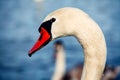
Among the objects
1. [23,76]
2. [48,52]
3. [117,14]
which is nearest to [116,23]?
[117,14]

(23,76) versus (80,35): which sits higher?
(23,76)

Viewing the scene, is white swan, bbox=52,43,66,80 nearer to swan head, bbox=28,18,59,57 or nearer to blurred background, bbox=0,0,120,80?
blurred background, bbox=0,0,120,80

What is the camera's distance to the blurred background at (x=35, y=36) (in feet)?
57.4

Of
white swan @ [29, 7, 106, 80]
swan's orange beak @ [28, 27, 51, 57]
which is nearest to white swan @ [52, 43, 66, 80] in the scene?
swan's orange beak @ [28, 27, 51, 57]

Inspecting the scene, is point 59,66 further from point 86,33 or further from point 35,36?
point 35,36

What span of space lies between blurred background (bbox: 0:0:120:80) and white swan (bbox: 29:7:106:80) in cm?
1204

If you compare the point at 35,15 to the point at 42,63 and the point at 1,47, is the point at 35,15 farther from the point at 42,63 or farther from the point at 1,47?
the point at 42,63

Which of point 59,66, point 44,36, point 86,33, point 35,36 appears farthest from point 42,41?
point 35,36

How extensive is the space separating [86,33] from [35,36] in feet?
56.3

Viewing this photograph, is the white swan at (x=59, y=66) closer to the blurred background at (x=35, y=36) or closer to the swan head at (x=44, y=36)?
the blurred background at (x=35, y=36)

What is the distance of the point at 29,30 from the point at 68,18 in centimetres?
1966

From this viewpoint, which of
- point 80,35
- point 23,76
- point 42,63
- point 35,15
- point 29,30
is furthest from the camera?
point 35,15

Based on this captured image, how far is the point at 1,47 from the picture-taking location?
69.2 ft

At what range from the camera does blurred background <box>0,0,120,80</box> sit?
17481 mm
